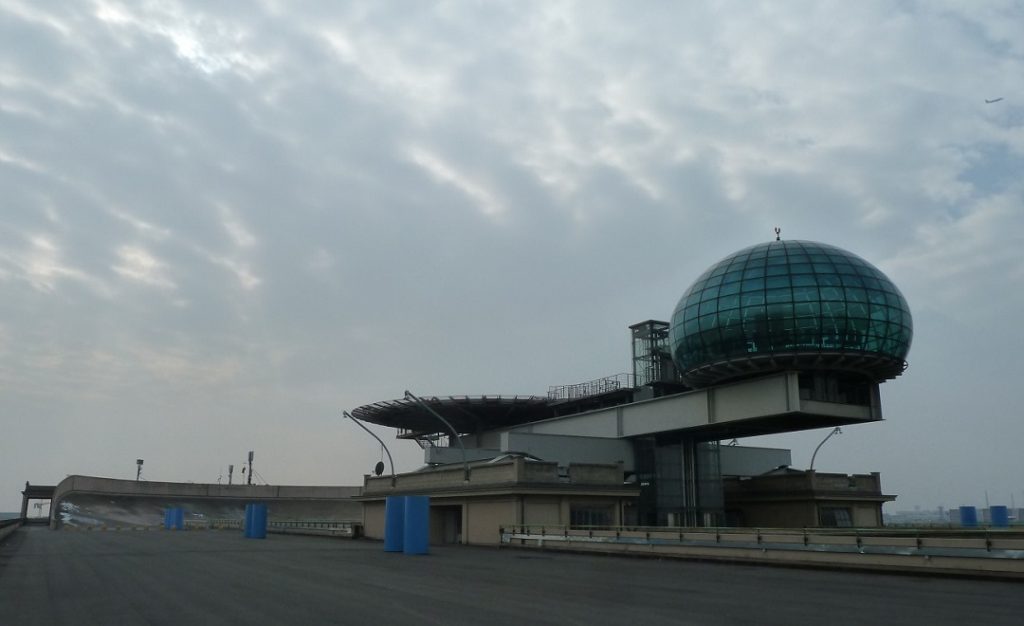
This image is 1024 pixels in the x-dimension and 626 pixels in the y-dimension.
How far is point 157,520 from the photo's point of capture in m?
103

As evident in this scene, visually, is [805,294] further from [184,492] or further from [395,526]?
[184,492]

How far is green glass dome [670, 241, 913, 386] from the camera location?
146 ft

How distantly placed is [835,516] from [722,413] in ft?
50.1

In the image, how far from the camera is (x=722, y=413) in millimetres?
50250

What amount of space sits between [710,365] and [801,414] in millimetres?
5926

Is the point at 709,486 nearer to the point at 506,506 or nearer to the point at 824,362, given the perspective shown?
the point at 824,362

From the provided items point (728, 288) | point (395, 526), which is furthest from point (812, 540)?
point (728, 288)

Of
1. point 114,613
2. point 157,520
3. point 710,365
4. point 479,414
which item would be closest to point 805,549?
point 114,613

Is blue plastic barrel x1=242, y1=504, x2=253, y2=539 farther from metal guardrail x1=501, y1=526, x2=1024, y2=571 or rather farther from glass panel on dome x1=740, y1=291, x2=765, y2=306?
glass panel on dome x1=740, y1=291, x2=765, y2=306

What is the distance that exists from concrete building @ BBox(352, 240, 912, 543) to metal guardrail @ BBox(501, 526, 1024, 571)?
768 centimetres

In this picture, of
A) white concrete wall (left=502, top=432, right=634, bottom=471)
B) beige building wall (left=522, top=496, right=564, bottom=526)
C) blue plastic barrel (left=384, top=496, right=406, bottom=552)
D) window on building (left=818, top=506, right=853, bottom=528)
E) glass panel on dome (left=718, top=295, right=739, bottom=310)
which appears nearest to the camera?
blue plastic barrel (left=384, top=496, right=406, bottom=552)

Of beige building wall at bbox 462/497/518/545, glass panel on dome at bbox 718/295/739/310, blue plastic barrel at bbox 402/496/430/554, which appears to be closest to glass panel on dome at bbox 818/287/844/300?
glass panel on dome at bbox 718/295/739/310

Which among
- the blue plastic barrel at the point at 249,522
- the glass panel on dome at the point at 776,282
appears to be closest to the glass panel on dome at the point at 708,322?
the glass panel on dome at the point at 776,282

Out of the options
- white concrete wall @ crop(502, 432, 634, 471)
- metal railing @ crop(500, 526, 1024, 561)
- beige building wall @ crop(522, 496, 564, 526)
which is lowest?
metal railing @ crop(500, 526, 1024, 561)
